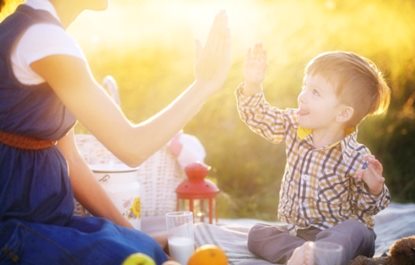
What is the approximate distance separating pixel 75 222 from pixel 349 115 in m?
1.08

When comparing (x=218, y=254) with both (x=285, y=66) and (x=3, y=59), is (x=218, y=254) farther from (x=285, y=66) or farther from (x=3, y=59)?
(x=285, y=66)

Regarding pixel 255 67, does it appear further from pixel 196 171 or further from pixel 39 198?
pixel 39 198

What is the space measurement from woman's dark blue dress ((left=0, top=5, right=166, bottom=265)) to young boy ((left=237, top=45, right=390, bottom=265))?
27.8 inches

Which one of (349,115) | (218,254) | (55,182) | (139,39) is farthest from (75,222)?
(139,39)

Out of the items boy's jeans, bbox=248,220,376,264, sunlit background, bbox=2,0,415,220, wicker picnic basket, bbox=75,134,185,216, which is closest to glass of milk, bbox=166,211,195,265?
boy's jeans, bbox=248,220,376,264

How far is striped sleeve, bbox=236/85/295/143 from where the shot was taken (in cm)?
232

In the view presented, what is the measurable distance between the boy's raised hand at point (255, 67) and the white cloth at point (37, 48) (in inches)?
35.4

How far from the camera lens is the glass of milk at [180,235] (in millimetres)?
1892

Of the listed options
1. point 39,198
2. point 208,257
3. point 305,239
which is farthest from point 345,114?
point 39,198

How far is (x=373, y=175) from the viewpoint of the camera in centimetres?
200

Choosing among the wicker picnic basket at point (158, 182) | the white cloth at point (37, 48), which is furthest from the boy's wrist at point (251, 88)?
the white cloth at point (37, 48)

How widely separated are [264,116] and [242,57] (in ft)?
6.38

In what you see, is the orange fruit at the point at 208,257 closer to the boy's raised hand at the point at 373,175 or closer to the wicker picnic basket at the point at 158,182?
the boy's raised hand at the point at 373,175

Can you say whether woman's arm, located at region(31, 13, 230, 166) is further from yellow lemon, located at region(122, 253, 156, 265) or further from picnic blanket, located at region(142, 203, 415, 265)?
picnic blanket, located at region(142, 203, 415, 265)
